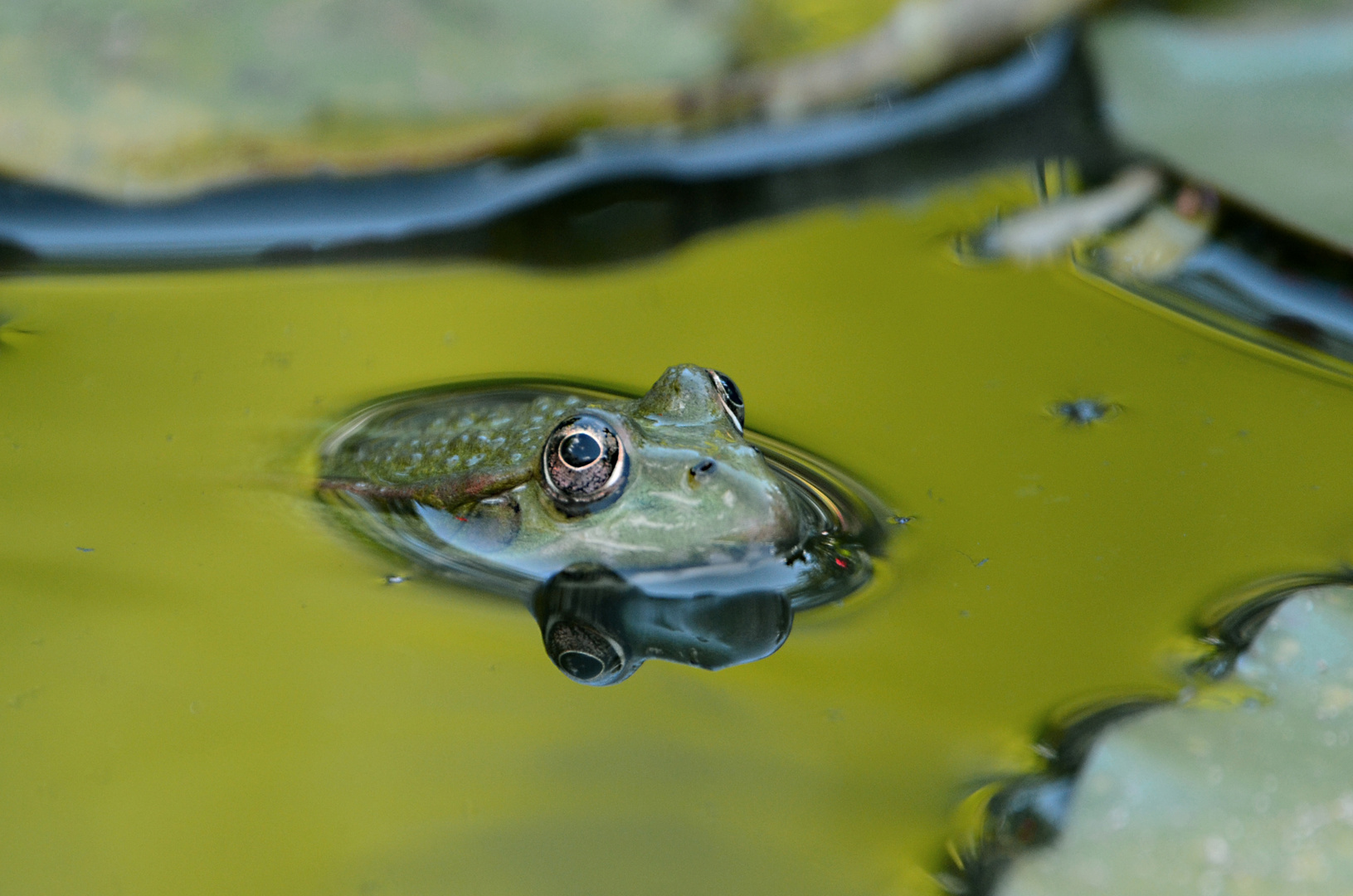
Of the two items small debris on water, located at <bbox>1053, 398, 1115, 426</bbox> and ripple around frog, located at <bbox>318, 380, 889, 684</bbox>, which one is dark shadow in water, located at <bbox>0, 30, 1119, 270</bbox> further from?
small debris on water, located at <bbox>1053, 398, 1115, 426</bbox>

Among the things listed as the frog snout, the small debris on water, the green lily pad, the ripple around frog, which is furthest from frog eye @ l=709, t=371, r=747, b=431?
the green lily pad

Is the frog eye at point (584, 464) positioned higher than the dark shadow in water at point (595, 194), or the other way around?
the dark shadow in water at point (595, 194)

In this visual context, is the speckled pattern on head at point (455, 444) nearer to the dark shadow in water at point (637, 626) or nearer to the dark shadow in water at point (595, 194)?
the dark shadow in water at point (637, 626)

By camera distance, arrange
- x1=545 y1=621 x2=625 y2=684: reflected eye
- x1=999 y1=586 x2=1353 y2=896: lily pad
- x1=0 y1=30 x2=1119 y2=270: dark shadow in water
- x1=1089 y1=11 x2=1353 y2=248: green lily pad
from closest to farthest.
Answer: x1=999 y1=586 x2=1353 y2=896: lily pad, x1=545 y1=621 x2=625 y2=684: reflected eye, x1=1089 y1=11 x2=1353 y2=248: green lily pad, x1=0 y1=30 x2=1119 y2=270: dark shadow in water

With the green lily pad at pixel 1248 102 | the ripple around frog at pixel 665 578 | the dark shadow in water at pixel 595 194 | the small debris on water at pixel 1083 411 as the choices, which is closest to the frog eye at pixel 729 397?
the ripple around frog at pixel 665 578

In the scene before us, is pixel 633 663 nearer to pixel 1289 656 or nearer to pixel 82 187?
pixel 1289 656

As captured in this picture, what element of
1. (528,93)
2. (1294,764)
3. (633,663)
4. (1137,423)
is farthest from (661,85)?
(1294,764)
